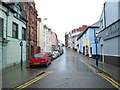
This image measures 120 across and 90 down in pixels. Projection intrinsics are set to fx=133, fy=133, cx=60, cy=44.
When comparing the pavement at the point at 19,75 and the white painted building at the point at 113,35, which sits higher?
the white painted building at the point at 113,35

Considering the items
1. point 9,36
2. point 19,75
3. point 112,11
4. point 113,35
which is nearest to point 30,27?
point 9,36

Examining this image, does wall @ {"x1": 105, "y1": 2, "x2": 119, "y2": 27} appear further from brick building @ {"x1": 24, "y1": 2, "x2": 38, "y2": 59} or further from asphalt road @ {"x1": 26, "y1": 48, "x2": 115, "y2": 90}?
brick building @ {"x1": 24, "y1": 2, "x2": 38, "y2": 59}

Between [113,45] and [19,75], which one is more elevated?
[113,45]

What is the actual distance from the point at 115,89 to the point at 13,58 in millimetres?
12295

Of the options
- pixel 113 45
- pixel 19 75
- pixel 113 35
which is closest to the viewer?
pixel 19 75

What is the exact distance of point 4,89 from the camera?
6.09 m

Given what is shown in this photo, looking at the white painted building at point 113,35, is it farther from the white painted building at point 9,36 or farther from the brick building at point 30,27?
the brick building at point 30,27

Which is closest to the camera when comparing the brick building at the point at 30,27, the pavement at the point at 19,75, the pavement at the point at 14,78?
the pavement at the point at 14,78

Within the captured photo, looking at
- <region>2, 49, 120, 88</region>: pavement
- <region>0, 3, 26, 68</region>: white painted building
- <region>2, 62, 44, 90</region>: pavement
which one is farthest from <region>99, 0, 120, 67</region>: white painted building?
<region>0, 3, 26, 68</region>: white painted building

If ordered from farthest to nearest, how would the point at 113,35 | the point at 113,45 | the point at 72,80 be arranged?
the point at 113,45 < the point at 113,35 < the point at 72,80

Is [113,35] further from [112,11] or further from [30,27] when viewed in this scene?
[30,27]

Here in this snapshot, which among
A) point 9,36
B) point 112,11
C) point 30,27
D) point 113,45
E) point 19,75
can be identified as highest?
point 112,11

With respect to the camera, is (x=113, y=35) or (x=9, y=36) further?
(x=9, y=36)

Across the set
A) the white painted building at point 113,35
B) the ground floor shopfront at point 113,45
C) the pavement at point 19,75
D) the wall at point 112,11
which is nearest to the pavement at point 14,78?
the pavement at point 19,75
